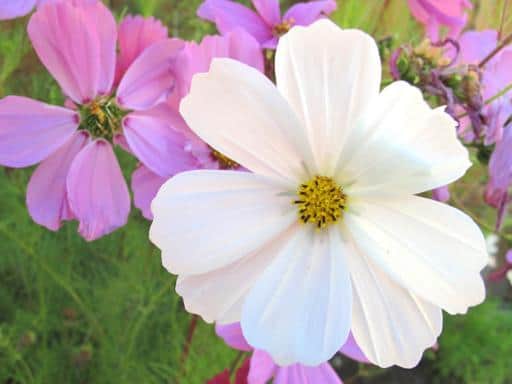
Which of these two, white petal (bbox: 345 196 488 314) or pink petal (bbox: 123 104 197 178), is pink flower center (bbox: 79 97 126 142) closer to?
pink petal (bbox: 123 104 197 178)

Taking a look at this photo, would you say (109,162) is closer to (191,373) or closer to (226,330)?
(226,330)

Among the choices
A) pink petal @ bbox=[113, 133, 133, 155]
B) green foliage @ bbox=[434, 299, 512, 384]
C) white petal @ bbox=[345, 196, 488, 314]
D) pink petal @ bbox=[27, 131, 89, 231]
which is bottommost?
green foliage @ bbox=[434, 299, 512, 384]

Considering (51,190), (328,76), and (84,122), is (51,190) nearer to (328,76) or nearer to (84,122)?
(84,122)

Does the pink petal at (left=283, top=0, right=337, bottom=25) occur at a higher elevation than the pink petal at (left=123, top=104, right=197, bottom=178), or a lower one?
higher

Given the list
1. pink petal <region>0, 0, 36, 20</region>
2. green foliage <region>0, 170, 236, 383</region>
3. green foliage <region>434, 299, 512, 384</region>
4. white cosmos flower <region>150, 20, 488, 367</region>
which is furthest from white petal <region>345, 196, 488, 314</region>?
green foliage <region>434, 299, 512, 384</region>

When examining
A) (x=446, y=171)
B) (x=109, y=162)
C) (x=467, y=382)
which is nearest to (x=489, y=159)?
(x=446, y=171)

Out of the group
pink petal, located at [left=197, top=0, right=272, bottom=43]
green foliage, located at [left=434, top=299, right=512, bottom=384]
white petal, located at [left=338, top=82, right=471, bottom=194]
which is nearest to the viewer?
white petal, located at [left=338, top=82, right=471, bottom=194]

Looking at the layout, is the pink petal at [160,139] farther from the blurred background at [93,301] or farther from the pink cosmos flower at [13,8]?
the blurred background at [93,301]

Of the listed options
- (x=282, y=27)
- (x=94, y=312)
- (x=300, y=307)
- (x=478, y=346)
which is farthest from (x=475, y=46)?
(x=478, y=346)
